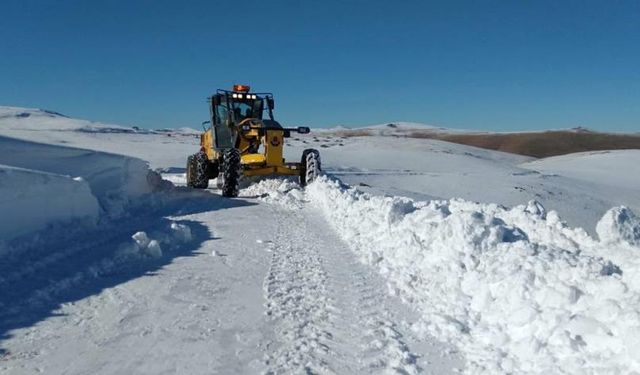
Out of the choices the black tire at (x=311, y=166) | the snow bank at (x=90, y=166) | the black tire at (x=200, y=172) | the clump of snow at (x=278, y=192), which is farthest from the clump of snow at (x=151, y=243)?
the black tire at (x=200, y=172)

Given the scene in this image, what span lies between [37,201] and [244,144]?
8062 mm

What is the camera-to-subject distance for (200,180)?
1520 centimetres

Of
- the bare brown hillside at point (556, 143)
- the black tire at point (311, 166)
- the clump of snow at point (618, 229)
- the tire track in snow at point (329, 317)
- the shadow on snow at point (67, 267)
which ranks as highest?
the bare brown hillside at point (556, 143)

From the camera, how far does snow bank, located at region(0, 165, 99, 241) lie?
670 cm

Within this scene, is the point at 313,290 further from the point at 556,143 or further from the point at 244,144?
the point at 556,143

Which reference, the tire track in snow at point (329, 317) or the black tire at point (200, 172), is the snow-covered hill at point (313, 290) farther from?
the black tire at point (200, 172)

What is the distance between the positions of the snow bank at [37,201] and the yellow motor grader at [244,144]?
15.8 ft

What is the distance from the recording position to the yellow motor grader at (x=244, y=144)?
13.9 meters

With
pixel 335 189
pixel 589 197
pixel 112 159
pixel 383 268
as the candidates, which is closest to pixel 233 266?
pixel 383 268

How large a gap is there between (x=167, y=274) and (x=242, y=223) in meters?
3.50

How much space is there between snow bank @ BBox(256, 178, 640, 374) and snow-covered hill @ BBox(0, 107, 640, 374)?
14mm

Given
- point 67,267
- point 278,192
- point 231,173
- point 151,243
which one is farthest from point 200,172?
point 67,267

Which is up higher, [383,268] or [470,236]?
[470,236]

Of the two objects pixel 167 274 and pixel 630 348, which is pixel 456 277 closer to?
pixel 630 348
